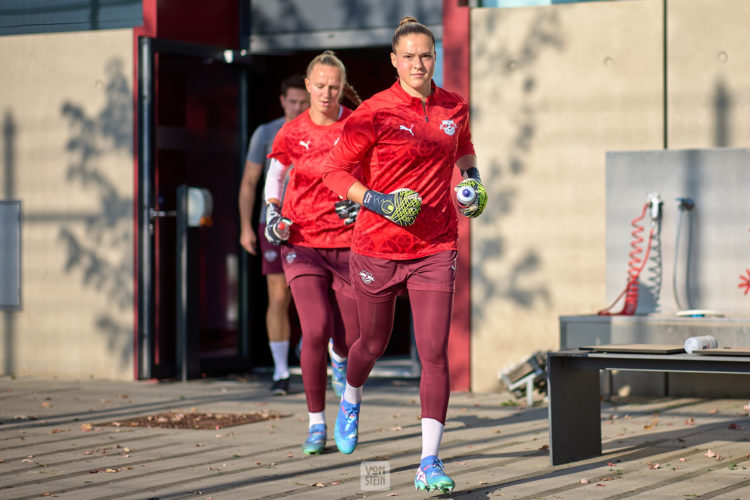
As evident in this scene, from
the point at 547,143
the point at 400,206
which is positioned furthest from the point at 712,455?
the point at 547,143

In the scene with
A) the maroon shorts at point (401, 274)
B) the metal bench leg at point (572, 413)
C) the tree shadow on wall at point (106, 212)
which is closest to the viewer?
the maroon shorts at point (401, 274)

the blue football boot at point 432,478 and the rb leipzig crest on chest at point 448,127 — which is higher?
the rb leipzig crest on chest at point 448,127

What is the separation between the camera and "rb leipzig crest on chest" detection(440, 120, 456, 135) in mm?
5152

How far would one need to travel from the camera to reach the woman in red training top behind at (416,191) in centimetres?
504

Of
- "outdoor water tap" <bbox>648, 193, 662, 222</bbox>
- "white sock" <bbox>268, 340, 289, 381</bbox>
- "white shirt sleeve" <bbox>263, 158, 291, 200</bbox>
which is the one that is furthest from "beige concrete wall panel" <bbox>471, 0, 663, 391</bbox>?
"white shirt sleeve" <bbox>263, 158, 291, 200</bbox>

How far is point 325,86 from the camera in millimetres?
6344

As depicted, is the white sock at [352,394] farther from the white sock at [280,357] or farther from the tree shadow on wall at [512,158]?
the tree shadow on wall at [512,158]

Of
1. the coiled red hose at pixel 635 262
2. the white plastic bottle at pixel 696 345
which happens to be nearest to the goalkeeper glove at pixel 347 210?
the white plastic bottle at pixel 696 345

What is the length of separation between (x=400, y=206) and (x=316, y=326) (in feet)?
4.92

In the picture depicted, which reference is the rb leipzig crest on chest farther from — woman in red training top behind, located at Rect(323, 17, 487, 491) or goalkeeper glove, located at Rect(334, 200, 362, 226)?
goalkeeper glove, located at Rect(334, 200, 362, 226)

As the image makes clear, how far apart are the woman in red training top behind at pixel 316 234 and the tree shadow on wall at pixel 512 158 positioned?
2.72 meters

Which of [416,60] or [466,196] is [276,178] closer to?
[416,60]

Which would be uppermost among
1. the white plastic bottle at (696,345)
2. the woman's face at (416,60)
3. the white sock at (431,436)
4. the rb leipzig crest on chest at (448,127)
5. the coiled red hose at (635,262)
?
the woman's face at (416,60)

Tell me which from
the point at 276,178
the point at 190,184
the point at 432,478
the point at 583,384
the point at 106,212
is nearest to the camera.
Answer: the point at 432,478
